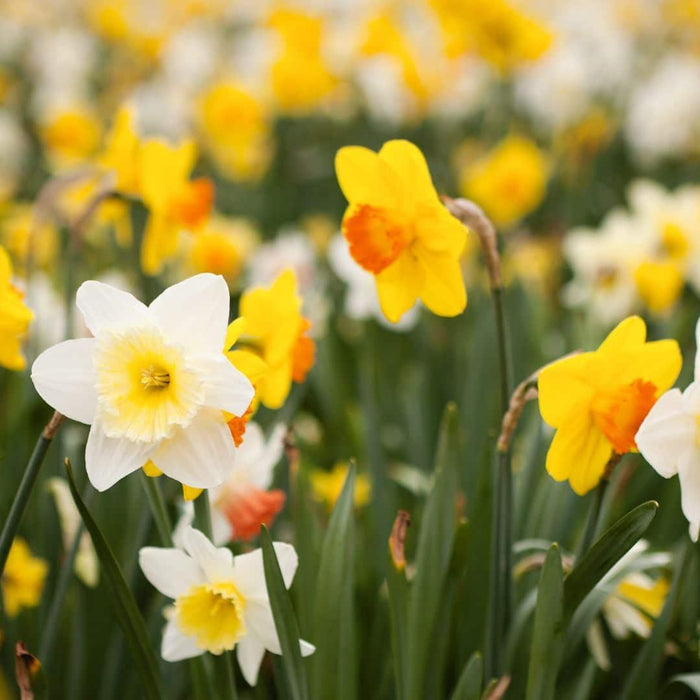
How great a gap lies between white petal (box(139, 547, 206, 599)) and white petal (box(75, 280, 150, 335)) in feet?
0.89

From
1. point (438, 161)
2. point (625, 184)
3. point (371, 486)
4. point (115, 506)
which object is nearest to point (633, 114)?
point (625, 184)

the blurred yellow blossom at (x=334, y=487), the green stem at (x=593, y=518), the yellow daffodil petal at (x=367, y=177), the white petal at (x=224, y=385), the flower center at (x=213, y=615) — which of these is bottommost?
the blurred yellow blossom at (x=334, y=487)

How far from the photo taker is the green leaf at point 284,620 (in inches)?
35.7

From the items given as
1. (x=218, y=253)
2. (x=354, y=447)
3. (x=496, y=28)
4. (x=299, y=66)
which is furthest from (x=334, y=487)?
(x=299, y=66)

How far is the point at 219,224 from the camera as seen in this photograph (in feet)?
10.2

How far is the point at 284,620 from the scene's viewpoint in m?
0.93

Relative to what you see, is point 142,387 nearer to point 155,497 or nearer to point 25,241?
point 155,497

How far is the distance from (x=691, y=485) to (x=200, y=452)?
48 cm

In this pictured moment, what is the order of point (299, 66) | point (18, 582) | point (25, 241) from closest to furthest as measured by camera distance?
point (18, 582) < point (25, 241) < point (299, 66)

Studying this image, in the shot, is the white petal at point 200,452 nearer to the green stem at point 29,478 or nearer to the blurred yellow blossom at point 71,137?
the green stem at point 29,478

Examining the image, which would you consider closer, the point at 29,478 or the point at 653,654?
the point at 29,478

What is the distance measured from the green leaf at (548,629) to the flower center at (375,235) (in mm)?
378

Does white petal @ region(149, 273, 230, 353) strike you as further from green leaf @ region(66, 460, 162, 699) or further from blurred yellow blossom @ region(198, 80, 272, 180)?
blurred yellow blossom @ region(198, 80, 272, 180)

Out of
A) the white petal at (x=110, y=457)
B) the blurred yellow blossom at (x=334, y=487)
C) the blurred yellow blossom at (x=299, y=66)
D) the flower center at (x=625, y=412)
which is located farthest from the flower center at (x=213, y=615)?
the blurred yellow blossom at (x=299, y=66)
